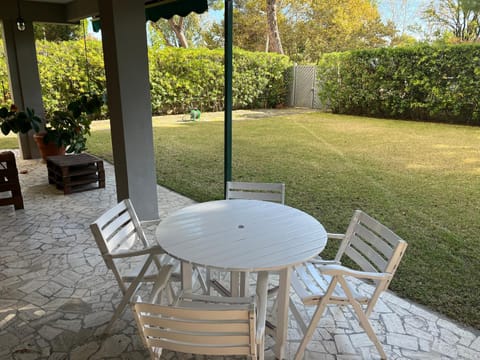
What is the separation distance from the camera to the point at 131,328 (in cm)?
235

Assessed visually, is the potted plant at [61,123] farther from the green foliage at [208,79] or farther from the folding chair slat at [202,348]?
the green foliage at [208,79]

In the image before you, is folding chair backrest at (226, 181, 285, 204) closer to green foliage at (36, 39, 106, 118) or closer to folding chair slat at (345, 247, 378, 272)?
folding chair slat at (345, 247, 378, 272)

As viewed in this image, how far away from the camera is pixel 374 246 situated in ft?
7.16

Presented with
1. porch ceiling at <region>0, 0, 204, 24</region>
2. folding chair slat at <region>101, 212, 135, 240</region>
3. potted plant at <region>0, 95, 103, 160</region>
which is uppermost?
porch ceiling at <region>0, 0, 204, 24</region>

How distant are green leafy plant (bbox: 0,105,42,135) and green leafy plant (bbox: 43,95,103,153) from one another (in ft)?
0.81

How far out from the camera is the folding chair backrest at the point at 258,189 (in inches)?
112

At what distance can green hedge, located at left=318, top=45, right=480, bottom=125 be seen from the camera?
9516mm

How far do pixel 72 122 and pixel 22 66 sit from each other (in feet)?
5.10

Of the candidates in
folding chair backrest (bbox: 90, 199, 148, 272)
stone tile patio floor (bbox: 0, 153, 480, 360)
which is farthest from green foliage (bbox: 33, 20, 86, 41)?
folding chair backrest (bbox: 90, 199, 148, 272)

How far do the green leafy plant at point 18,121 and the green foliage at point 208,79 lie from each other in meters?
6.01

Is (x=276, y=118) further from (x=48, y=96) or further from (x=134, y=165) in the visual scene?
(x=134, y=165)

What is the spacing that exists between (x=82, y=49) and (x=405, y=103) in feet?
32.1

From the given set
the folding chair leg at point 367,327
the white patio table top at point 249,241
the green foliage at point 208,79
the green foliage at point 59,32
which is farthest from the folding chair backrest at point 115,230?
the green foliage at point 59,32

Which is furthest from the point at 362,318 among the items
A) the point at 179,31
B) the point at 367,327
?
the point at 179,31
